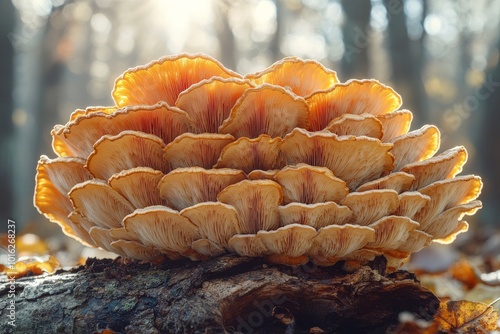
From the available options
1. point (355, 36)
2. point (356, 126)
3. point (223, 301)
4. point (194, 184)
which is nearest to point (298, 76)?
point (356, 126)

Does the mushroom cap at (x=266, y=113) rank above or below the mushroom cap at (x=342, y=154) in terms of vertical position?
above

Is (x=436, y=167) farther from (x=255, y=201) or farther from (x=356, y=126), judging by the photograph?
(x=255, y=201)

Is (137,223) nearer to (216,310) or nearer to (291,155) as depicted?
(216,310)

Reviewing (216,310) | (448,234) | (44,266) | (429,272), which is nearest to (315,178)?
(216,310)

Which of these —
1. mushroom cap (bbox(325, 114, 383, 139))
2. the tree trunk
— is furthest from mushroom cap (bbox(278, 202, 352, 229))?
the tree trunk

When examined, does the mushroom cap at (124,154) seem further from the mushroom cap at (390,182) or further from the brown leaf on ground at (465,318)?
the brown leaf on ground at (465,318)

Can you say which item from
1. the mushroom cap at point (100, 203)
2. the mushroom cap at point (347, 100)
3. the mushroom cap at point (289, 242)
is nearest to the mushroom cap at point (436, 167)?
the mushroom cap at point (347, 100)
